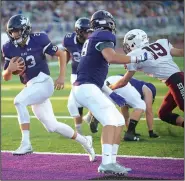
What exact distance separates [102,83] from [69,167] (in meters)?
0.92

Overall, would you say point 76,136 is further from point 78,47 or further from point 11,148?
point 78,47

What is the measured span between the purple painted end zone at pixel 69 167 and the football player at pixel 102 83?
267 millimetres

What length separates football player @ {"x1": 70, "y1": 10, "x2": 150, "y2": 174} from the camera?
5.40m

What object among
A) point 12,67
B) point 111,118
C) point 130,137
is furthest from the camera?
point 130,137

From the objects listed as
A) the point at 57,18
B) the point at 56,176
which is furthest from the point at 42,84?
the point at 57,18

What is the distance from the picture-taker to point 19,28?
255 inches

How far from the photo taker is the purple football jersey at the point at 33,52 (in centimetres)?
653

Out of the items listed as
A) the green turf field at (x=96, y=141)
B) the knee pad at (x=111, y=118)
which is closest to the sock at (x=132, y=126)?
the green turf field at (x=96, y=141)

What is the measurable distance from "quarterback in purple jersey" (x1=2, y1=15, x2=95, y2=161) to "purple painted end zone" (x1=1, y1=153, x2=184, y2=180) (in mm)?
213

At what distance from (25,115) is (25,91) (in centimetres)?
28

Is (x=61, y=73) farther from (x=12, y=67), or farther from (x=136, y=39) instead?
(x=136, y=39)

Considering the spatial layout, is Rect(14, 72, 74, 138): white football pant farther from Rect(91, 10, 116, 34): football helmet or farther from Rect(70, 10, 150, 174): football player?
Rect(91, 10, 116, 34): football helmet

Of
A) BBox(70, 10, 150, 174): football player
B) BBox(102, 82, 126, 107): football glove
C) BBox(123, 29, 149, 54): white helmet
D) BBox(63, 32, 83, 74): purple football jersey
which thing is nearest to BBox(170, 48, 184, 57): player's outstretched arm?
BBox(123, 29, 149, 54): white helmet

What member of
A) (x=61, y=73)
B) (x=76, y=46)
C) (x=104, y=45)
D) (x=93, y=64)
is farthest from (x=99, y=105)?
(x=76, y=46)
